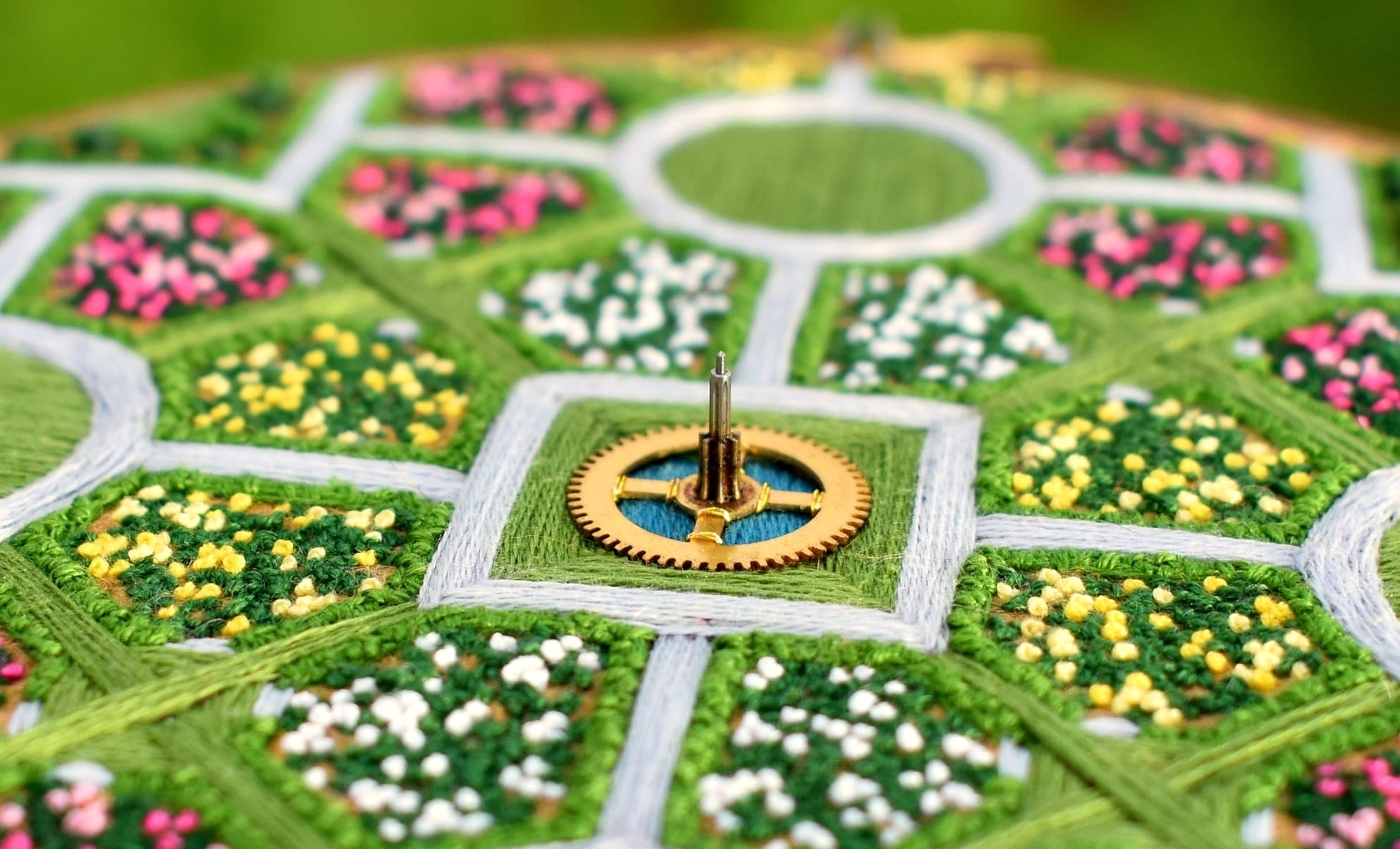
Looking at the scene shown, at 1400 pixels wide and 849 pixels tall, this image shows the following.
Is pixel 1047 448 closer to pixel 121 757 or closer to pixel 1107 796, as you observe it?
pixel 1107 796

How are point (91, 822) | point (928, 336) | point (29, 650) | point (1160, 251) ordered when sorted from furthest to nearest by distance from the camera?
point (1160, 251), point (928, 336), point (29, 650), point (91, 822)

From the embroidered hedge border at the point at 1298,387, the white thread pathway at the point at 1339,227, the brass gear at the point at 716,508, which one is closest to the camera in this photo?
the brass gear at the point at 716,508

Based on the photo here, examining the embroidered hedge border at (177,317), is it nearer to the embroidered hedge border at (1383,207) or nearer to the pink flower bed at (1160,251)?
the pink flower bed at (1160,251)

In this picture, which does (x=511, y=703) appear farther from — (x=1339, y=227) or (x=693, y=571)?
(x=1339, y=227)

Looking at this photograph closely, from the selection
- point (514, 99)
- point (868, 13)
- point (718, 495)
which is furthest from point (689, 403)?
point (868, 13)

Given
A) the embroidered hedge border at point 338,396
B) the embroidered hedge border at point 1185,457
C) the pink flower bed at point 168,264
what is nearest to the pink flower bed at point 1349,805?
the embroidered hedge border at point 1185,457

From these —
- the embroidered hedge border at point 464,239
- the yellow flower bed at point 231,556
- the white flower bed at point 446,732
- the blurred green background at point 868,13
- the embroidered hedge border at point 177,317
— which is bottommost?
the white flower bed at point 446,732
